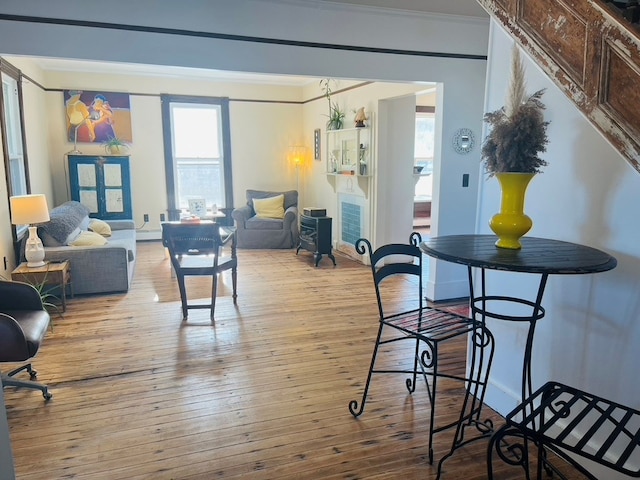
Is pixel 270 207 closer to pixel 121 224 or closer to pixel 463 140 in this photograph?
pixel 121 224

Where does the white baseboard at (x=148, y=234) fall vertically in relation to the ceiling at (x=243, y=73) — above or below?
below

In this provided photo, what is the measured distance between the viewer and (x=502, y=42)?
2.47 metres

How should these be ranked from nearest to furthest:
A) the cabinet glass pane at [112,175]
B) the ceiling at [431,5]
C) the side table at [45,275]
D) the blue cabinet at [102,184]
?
1. the ceiling at [431,5]
2. the side table at [45,275]
3. the blue cabinet at [102,184]
4. the cabinet glass pane at [112,175]

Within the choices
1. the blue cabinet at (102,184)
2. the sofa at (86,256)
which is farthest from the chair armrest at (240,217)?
the sofa at (86,256)

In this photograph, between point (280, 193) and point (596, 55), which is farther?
point (280, 193)

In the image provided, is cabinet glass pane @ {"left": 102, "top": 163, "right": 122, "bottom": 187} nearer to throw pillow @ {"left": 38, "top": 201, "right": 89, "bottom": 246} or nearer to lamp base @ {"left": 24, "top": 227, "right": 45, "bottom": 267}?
throw pillow @ {"left": 38, "top": 201, "right": 89, "bottom": 246}

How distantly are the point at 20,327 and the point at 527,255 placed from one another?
250 cm

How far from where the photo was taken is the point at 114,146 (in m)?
6.93

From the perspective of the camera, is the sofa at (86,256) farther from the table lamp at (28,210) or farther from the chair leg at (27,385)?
the chair leg at (27,385)

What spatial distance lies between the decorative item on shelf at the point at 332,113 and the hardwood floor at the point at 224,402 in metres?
3.22

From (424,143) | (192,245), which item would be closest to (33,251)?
(192,245)

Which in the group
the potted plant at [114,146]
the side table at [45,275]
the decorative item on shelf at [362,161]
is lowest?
the side table at [45,275]

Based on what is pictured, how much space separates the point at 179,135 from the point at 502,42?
6.19m

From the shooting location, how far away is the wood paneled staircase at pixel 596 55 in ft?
5.28
